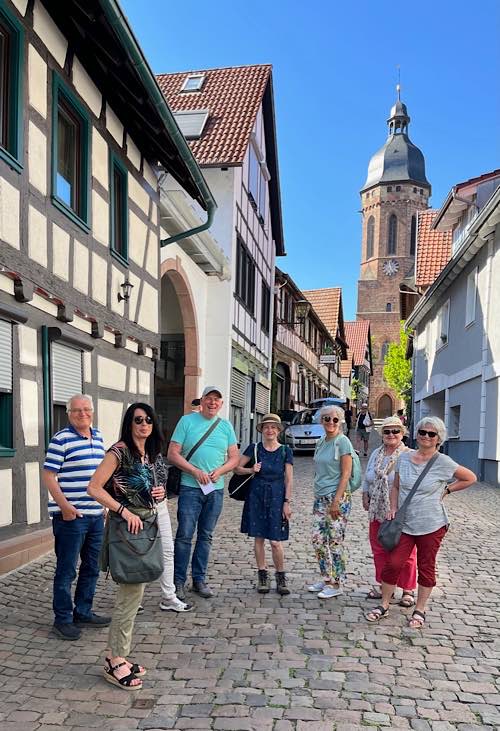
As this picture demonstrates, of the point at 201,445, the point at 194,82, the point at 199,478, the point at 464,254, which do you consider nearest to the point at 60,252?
the point at 201,445

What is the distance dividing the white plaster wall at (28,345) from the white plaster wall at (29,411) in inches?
7.6

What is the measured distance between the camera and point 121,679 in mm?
3797

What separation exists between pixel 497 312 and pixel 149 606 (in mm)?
11544

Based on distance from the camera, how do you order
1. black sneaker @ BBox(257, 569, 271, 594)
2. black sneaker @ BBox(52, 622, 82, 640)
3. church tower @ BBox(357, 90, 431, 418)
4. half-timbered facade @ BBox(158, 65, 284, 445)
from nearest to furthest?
black sneaker @ BBox(52, 622, 82, 640), black sneaker @ BBox(257, 569, 271, 594), half-timbered facade @ BBox(158, 65, 284, 445), church tower @ BBox(357, 90, 431, 418)

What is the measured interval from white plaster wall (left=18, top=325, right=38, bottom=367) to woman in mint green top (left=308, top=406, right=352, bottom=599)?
284cm

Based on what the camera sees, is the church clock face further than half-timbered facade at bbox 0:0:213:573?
Yes

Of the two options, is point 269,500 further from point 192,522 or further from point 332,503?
point 192,522

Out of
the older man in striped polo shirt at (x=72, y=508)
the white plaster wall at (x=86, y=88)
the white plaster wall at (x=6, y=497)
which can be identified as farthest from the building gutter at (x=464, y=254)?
the older man in striped polo shirt at (x=72, y=508)

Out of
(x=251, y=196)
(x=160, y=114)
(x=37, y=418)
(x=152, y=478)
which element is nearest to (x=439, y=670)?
(x=152, y=478)

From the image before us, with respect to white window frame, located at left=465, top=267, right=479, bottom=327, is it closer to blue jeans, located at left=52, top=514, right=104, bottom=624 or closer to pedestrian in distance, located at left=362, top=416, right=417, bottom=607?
pedestrian in distance, located at left=362, top=416, right=417, bottom=607

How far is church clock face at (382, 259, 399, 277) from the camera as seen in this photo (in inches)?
2933

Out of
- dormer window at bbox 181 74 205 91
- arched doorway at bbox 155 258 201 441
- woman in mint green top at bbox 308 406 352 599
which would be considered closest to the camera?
woman in mint green top at bbox 308 406 352 599

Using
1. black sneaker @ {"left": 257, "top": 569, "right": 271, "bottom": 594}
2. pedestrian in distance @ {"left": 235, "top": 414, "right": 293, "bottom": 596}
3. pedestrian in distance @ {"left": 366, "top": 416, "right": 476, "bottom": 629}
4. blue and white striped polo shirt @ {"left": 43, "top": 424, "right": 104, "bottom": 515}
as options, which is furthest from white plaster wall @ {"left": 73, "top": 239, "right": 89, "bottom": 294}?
pedestrian in distance @ {"left": 366, "top": 416, "right": 476, "bottom": 629}

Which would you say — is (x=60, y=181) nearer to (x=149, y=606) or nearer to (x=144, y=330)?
(x=144, y=330)
